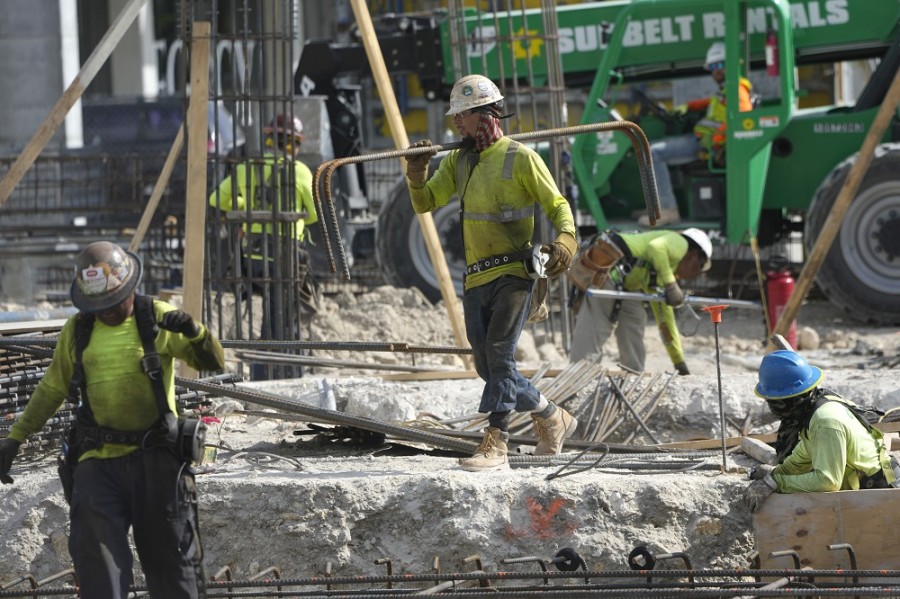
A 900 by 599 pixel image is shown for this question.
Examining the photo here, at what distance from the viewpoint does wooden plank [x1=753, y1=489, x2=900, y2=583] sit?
635cm

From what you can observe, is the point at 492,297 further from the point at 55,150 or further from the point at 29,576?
the point at 55,150

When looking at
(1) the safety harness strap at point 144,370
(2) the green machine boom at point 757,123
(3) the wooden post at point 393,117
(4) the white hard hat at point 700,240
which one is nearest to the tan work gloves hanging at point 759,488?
(1) the safety harness strap at point 144,370

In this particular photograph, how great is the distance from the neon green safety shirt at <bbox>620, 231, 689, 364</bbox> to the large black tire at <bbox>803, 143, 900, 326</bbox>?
3305 mm

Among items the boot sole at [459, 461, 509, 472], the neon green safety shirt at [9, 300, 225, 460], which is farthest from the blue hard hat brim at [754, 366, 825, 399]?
the neon green safety shirt at [9, 300, 225, 460]

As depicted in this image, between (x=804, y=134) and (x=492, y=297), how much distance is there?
25.2 ft

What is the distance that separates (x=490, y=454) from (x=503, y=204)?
119 centimetres

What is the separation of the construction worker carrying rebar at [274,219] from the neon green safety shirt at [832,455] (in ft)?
16.0

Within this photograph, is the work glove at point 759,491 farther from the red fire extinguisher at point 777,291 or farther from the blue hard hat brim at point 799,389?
the red fire extinguisher at point 777,291

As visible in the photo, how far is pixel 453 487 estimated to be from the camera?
6770 millimetres

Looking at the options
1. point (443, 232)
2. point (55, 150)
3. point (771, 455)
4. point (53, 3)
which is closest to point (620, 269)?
point (771, 455)

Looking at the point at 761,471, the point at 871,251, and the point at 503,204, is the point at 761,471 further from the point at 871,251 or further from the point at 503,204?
the point at 871,251

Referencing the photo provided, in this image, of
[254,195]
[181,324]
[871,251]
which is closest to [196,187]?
[254,195]

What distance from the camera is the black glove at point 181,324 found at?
5438 mm

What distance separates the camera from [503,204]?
6973mm
